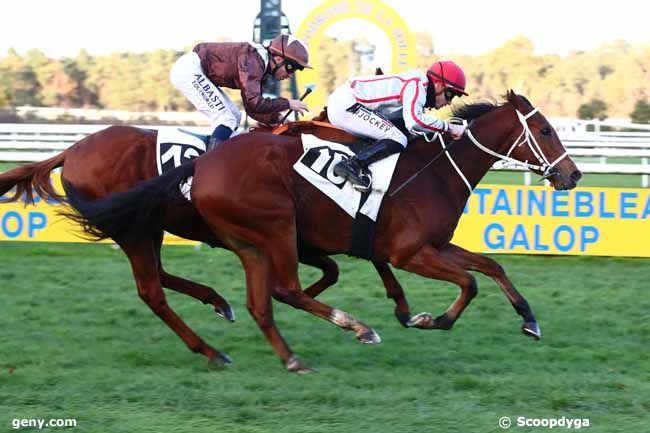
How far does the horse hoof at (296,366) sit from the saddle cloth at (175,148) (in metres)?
1.36

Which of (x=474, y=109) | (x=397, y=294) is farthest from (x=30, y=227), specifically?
(x=474, y=109)

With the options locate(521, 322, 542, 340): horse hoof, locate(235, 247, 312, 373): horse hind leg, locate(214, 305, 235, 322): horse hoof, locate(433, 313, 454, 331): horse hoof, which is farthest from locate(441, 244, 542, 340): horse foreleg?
locate(214, 305, 235, 322): horse hoof

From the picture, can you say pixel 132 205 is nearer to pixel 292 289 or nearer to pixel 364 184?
pixel 292 289

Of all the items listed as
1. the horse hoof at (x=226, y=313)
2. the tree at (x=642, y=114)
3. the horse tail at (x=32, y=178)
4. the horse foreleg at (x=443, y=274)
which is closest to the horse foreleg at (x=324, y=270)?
the horse hoof at (x=226, y=313)

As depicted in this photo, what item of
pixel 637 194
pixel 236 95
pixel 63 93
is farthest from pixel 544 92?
pixel 637 194

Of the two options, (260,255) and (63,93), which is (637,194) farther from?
(63,93)

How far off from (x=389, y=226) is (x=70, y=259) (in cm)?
447

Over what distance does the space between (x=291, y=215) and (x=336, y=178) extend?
0.32 m

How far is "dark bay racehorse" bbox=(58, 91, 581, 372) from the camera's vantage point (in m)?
5.50

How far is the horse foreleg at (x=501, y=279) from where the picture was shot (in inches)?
224

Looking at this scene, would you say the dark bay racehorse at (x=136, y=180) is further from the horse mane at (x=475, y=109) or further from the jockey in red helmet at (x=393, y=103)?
the horse mane at (x=475, y=109)

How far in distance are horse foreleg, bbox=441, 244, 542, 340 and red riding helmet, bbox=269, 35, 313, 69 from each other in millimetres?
1395

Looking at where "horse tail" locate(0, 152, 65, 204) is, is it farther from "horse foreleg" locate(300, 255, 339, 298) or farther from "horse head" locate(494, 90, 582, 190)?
"horse head" locate(494, 90, 582, 190)

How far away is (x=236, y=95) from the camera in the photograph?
3978cm
